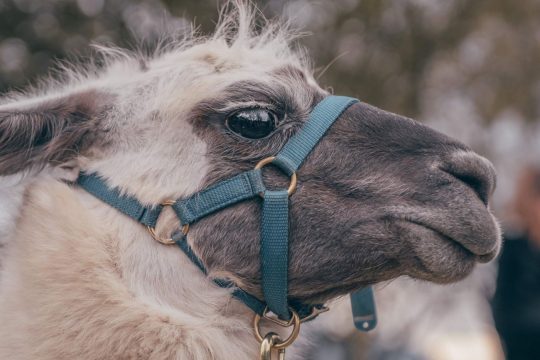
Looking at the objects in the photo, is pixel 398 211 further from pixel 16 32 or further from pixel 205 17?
pixel 16 32

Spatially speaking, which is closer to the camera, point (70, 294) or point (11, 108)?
point (70, 294)

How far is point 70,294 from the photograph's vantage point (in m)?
2.23

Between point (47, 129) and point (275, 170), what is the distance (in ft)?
2.98

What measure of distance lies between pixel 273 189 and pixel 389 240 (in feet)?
1.46

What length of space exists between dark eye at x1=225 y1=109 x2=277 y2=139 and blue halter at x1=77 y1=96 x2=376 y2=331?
0.38 feet

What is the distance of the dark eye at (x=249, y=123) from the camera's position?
2496 millimetres

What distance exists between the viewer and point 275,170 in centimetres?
244

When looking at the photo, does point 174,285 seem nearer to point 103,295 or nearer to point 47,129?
point 103,295

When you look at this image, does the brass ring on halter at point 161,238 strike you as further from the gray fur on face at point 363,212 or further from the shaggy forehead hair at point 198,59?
the shaggy forehead hair at point 198,59

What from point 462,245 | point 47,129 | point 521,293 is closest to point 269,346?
point 462,245

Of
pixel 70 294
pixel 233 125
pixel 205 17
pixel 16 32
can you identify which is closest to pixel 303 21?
pixel 205 17

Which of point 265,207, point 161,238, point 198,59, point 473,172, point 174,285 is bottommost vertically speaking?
point 174,285

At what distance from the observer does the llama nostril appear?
2320mm

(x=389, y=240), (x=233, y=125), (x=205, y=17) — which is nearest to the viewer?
(x=389, y=240)
